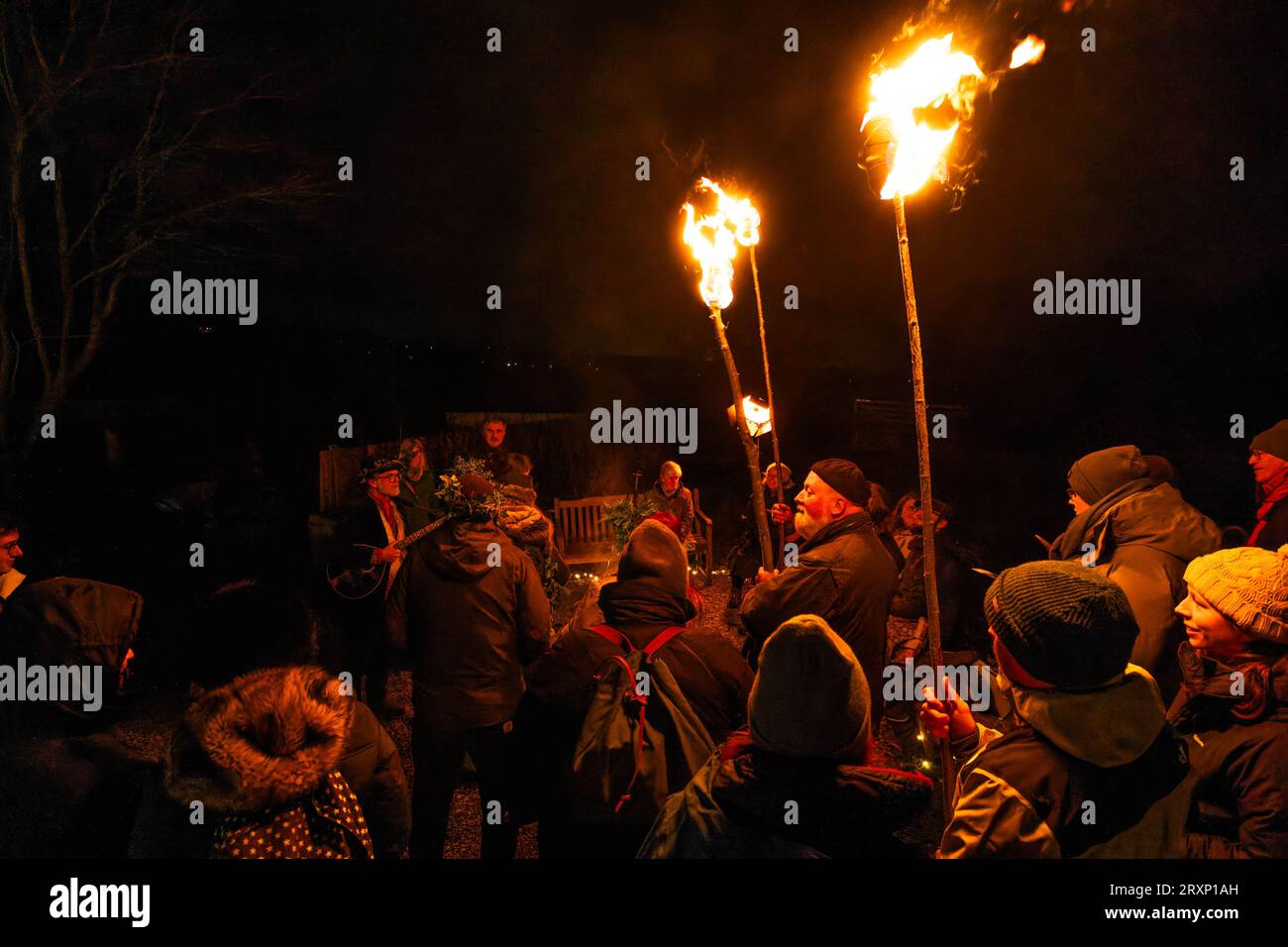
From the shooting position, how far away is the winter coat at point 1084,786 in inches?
69.4

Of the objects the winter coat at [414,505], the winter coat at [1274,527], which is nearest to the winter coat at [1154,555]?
the winter coat at [1274,527]

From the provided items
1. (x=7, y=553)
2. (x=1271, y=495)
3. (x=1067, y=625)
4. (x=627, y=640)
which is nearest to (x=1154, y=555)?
(x=1271, y=495)

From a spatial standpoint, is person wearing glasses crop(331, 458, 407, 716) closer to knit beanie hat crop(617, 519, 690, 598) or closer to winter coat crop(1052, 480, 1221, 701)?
knit beanie hat crop(617, 519, 690, 598)

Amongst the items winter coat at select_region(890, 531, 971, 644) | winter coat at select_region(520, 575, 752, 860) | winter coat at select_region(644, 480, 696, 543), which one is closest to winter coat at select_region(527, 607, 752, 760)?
winter coat at select_region(520, 575, 752, 860)

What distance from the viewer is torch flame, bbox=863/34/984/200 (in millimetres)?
2965

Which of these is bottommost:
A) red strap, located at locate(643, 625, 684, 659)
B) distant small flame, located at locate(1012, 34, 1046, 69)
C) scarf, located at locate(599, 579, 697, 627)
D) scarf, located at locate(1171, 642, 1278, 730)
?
scarf, located at locate(1171, 642, 1278, 730)

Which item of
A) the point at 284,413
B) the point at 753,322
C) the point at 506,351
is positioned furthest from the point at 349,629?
the point at 753,322

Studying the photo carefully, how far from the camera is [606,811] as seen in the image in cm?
251

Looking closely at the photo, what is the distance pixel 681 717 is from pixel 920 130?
268 centimetres

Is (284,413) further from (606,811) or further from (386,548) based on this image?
(606,811)

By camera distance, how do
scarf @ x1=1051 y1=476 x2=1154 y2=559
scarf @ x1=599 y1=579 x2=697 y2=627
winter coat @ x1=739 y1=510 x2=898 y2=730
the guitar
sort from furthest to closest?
the guitar, scarf @ x1=1051 y1=476 x2=1154 y2=559, winter coat @ x1=739 y1=510 x2=898 y2=730, scarf @ x1=599 y1=579 x2=697 y2=627

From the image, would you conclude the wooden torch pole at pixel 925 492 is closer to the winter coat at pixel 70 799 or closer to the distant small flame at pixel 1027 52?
the distant small flame at pixel 1027 52

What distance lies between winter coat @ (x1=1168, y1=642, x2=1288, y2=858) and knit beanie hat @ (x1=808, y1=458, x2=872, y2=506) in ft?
6.81

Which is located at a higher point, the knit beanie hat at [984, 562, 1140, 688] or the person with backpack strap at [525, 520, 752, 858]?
the knit beanie hat at [984, 562, 1140, 688]
